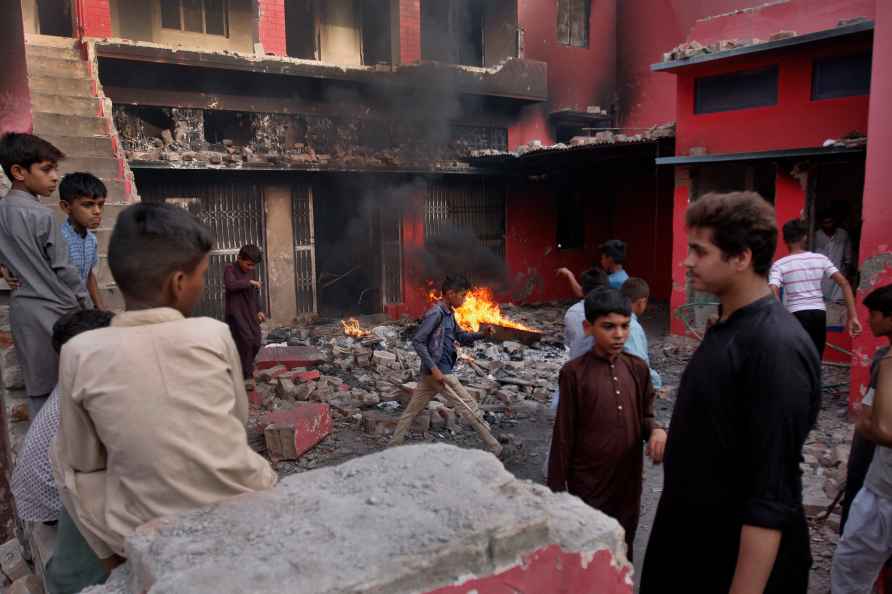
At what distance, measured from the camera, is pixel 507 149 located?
15.0 meters

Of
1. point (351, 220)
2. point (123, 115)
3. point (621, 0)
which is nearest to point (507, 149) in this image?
point (351, 220)

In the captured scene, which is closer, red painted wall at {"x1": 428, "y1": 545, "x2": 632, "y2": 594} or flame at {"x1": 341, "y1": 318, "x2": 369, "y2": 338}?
red painted wall at {"x1": 428, "y1": 545, "x2": 632, "y2": 594}

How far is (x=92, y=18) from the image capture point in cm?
991

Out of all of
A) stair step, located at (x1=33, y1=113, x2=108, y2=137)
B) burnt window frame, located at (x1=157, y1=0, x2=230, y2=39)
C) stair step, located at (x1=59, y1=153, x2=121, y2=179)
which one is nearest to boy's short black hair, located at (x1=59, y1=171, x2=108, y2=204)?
stair step, located at (x1=59, y1=153, x2=121, y2=179)

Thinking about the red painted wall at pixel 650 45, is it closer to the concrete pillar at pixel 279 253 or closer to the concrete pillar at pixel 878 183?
the concrete pillar at pixel 878 183

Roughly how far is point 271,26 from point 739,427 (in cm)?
1187

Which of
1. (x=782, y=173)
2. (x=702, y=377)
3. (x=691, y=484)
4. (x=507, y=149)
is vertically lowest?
(x=691, y=484)

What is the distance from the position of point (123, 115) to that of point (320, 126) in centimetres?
349

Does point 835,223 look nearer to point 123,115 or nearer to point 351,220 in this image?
point 351,220

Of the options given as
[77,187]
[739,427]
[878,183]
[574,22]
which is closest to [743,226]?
[739,427]

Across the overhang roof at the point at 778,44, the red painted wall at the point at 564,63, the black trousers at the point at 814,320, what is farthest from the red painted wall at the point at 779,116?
the red painted wall at the point at 564,63

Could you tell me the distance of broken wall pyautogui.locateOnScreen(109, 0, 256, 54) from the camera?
12.8 meters

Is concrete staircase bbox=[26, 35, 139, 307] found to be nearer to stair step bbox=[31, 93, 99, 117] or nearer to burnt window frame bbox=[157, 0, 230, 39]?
stair step bbox=[31, 93, 99, 117]

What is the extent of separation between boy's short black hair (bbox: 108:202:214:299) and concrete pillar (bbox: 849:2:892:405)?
6.74m
